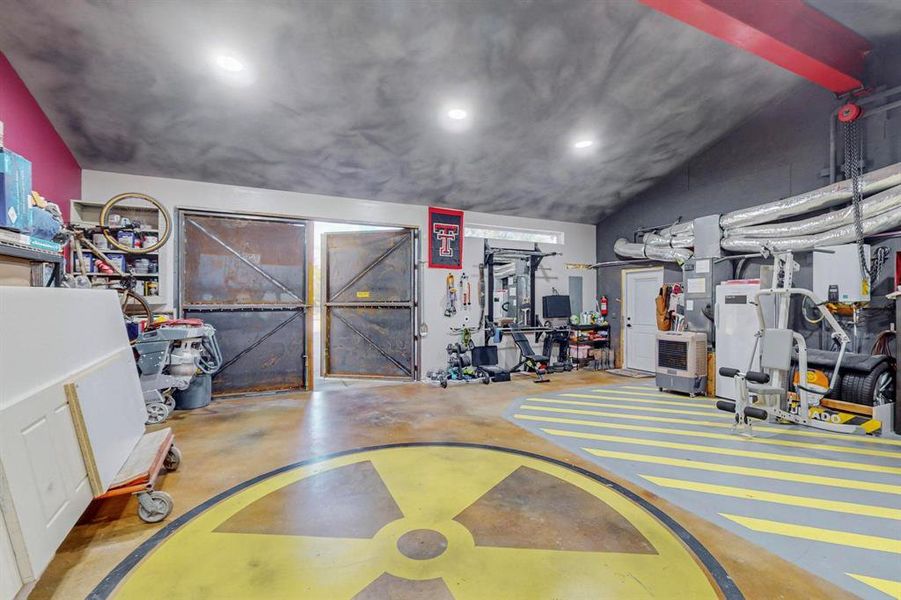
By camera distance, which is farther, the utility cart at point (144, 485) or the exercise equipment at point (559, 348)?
the exercise equipment at point (559, 348)

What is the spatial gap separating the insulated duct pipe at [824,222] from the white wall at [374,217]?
284 centimetres

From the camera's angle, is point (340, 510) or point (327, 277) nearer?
point (340, 510)

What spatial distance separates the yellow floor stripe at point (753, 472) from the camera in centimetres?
258

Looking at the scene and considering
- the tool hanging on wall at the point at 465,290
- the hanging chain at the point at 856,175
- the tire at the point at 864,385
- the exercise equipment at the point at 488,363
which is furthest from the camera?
the tool hanging on wall at the point at 465,290

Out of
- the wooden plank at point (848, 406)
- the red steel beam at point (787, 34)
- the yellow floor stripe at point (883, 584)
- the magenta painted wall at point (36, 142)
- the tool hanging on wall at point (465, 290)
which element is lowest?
the yellow floor stripe at point (883, 584)

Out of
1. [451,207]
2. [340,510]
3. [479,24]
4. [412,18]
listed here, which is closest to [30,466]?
[340,510]

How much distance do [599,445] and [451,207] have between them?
4.53 meters

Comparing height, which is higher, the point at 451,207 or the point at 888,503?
the point at 451,207

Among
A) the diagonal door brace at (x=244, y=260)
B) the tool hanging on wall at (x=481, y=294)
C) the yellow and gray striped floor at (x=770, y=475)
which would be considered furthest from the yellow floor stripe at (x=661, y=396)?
the diagonal door brace at (x=244, y=260)

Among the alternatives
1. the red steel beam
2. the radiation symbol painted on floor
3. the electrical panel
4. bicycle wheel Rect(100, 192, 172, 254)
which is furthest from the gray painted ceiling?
the radiation symbol painted on floor

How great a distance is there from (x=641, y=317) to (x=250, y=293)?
6.81 meters

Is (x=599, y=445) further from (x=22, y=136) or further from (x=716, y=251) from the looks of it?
(x=22, y=136)

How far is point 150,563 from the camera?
188 cm

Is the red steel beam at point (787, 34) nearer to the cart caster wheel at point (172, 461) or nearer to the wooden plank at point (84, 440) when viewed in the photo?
the wooden plank at point (84, 440)
